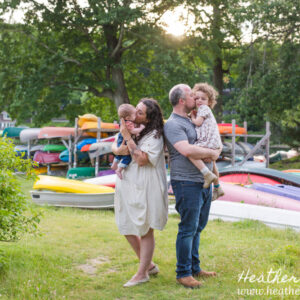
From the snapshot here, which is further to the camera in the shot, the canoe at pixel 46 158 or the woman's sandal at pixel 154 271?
the canoe at pixel 46 158

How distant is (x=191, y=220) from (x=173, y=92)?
129cm

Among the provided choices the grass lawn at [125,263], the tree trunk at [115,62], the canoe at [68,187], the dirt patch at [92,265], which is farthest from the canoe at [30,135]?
the dirt patch at [92,265]

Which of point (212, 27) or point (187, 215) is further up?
point (212, 27)

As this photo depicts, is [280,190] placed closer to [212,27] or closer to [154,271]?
[154,271]

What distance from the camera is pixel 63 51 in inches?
803

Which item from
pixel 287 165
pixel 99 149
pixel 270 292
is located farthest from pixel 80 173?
pixel 270 292

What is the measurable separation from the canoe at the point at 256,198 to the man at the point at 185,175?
4828 mm

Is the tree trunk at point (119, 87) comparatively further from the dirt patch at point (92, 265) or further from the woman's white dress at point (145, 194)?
the woman's white dress at point (145, 194)

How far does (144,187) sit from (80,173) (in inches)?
523

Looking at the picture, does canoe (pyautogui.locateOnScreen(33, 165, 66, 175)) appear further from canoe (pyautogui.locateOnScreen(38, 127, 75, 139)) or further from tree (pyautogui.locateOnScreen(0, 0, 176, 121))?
tree (pyautogui.locateOnScreen(0, 0, 176, 121))

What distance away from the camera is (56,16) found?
19.1 metres

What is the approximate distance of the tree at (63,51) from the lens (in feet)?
62.8

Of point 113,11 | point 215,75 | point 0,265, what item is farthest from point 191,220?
point 215,75

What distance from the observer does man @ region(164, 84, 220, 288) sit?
4062 millimetres
